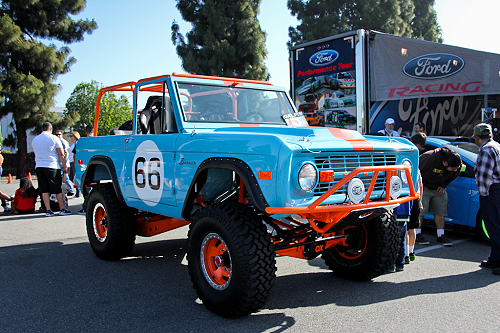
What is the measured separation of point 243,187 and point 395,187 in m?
1.37

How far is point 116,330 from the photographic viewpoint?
11.0 ft

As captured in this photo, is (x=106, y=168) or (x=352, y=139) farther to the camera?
(x=106, y=168)

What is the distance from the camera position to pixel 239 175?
3475 mm

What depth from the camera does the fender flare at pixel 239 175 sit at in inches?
129

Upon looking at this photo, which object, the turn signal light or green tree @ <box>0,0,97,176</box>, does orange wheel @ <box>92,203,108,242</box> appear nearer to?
the turn signal light

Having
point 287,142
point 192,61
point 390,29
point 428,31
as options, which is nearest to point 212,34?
point 192,61

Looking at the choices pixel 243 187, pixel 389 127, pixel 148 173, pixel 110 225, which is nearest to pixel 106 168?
pixel 110 225

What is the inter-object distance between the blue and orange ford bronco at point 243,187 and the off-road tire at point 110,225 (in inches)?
0.5

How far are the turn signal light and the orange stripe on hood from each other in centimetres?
33

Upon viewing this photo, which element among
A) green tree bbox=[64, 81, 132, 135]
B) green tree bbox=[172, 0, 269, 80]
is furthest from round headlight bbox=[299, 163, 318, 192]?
green tree bbox=[64, 81, 132, 135]

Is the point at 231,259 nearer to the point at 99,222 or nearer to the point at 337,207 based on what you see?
the point at 337,207

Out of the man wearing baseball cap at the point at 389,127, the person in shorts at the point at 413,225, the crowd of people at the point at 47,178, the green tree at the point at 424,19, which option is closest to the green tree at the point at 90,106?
the green tree at the point at 424,19

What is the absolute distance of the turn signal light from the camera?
3.31 m

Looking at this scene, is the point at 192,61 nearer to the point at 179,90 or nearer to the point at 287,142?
the point at 179,90
